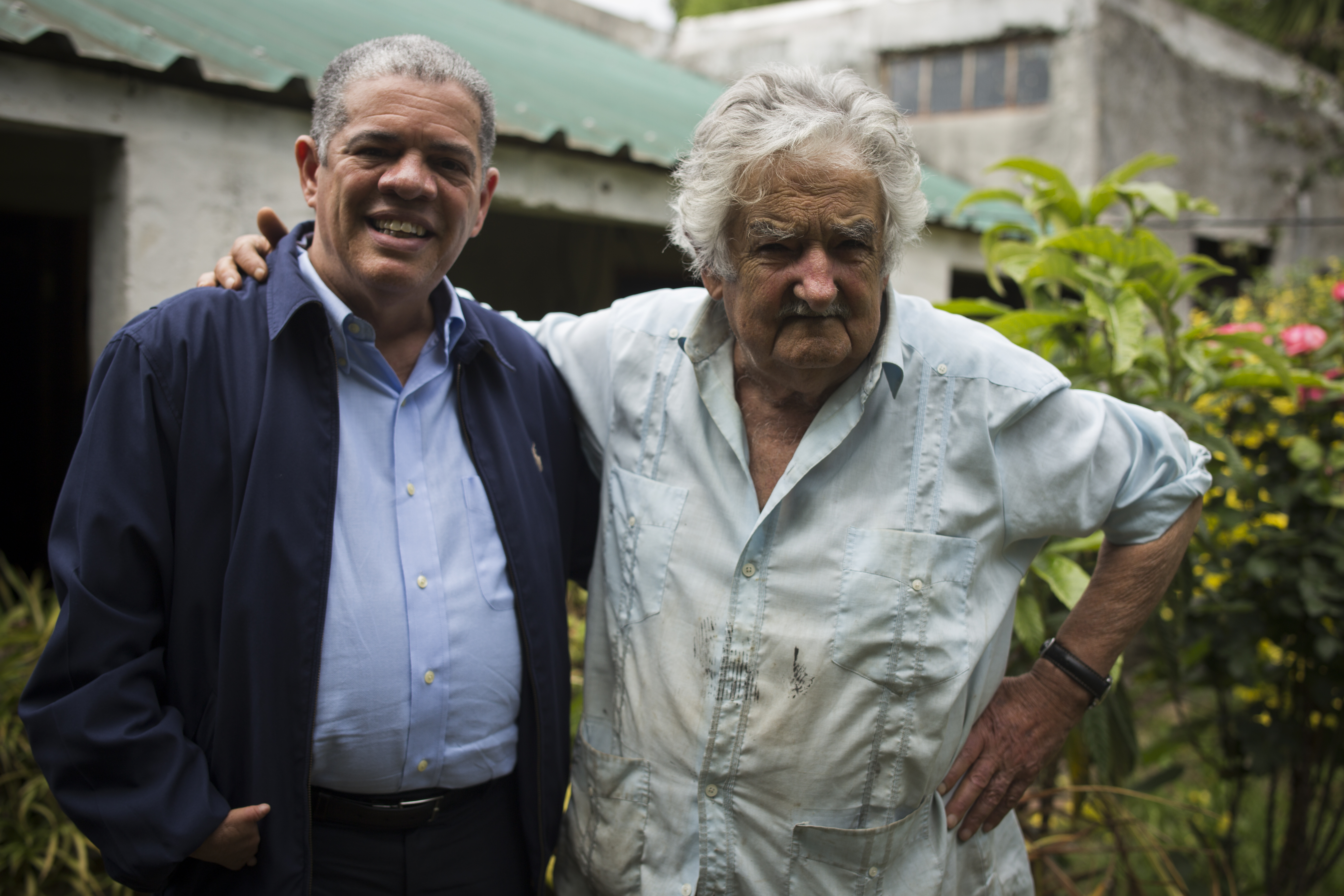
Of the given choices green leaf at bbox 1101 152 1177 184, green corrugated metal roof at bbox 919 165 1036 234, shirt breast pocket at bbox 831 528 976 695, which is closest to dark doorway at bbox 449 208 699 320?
green corrugated metal roof at bbox 919 165 1036 234

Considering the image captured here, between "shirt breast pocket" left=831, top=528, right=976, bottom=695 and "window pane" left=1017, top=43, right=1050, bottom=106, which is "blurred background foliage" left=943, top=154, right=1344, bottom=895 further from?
"window pane" left=1017, top=43, right=1050, bottom=106

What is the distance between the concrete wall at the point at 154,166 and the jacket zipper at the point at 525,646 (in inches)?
70.7

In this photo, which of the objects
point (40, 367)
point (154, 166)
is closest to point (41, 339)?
point (40, 367)

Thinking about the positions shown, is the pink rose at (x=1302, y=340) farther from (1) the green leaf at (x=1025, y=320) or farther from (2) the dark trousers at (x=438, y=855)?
(2) the dark trousers at (x=438, y=855)

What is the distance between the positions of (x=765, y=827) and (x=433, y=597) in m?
0.72

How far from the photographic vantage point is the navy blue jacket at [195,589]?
4.74 ft

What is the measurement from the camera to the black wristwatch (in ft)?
5.95

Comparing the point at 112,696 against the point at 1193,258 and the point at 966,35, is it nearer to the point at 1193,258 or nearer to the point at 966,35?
the point at 1193,258

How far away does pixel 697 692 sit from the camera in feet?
5.47

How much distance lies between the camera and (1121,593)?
181 centimetres

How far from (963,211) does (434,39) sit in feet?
10.0

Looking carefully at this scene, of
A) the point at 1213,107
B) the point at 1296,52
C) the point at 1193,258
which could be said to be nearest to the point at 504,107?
the point at 1193,258

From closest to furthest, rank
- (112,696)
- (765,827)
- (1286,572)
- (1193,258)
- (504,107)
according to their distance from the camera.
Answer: (112,696) → (765,827) → (1193,258) → (1286,572) → (504,107)

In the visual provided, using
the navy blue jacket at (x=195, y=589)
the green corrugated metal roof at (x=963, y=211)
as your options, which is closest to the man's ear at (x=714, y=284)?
the navy blue jacket at (x=195, y=589)
